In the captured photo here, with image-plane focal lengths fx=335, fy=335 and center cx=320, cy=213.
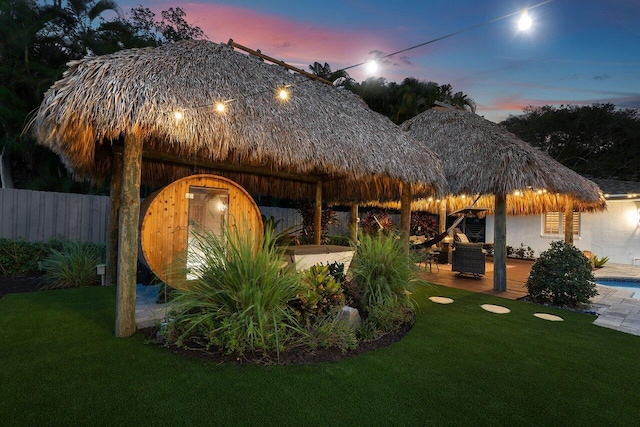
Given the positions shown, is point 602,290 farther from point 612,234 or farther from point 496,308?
point 612,234

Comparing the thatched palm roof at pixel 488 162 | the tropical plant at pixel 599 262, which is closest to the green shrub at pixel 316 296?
the thatched palm roof at pixel 488 162

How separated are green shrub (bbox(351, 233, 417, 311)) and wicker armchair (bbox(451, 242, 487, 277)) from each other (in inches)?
164

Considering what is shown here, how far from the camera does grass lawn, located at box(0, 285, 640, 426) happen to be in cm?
219

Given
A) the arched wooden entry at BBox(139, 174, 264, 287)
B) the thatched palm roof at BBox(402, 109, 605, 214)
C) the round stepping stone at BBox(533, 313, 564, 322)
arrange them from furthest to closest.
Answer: the thatched palm roof at BBox(402, 109, 605, 214), the round stepping stone at BBox(533, 313, 564, 322), the arched wooden entry at BBox(139, 174, 264, 287)

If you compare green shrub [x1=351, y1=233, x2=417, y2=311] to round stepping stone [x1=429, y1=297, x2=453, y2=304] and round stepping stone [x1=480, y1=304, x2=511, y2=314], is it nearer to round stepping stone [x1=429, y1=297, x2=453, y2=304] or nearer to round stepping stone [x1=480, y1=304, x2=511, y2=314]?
round stepping stone [x1=429, y1=297, x2=453, y2=304]

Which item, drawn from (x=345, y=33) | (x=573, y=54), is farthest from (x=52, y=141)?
(x=573, y=54)

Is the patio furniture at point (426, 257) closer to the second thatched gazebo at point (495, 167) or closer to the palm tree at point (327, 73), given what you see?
the second thatched gazebo at point (495, 167)

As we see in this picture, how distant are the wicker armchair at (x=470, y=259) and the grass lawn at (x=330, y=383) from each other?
397 centimetres

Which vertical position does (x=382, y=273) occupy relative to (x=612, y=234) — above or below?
below

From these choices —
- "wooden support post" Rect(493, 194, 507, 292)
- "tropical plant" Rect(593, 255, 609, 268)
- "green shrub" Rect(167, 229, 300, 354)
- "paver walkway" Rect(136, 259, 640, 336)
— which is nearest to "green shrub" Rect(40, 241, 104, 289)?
"paver walkway" Rect(136, 259, 640, 336)

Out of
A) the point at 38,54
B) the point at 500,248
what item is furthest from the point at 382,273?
the point at 38,54

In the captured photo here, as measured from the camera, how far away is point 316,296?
11.5 ft

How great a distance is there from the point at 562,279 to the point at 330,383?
→ 4.94 metres

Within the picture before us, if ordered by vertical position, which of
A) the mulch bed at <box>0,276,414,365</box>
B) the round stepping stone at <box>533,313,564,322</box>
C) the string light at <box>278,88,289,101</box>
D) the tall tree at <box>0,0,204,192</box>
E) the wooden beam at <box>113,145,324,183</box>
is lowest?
the round stepping stone at <box>533,313,564,322</box>
